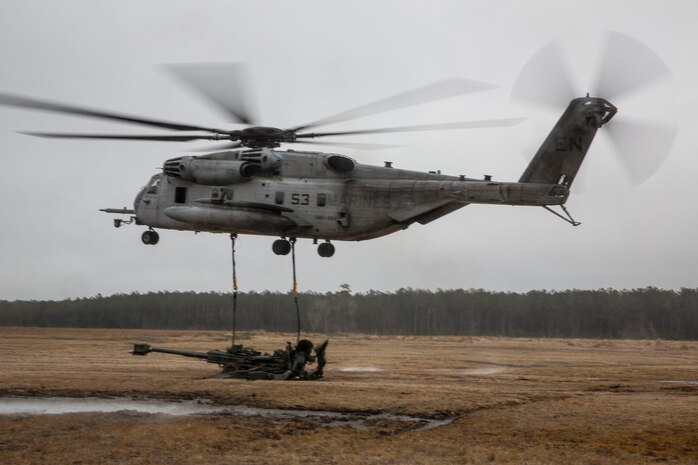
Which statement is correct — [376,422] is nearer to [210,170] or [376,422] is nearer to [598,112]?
[210,170]

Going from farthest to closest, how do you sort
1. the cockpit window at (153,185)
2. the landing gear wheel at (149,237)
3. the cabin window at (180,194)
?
the cockpit window at (153,185)
the landing gear wheel at (149,237)
the cabin window at (180,194)

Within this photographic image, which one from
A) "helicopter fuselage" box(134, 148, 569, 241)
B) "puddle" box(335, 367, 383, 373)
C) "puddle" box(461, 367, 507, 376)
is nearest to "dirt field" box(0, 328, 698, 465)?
"puddle" box(461, 367, 507, 376)

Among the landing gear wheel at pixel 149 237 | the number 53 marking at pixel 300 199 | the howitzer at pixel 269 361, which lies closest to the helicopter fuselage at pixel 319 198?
the number 53 marking at pixel 300 199

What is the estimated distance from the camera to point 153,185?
2583cm

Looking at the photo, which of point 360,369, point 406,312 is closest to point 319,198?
point 360,369

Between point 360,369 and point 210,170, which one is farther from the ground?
point 210,170

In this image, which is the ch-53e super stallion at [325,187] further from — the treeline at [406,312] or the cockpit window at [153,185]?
the treeline at [406,312]

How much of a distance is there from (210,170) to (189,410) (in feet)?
23.1

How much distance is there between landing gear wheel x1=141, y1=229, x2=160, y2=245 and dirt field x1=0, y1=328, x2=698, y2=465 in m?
→ 4.61

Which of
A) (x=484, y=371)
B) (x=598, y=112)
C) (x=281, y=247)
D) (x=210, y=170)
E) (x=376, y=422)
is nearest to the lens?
(x=376, y=422)

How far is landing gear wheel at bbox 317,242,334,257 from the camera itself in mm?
23766

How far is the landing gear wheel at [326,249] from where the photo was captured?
23766 millimetres

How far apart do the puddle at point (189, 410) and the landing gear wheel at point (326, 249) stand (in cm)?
459

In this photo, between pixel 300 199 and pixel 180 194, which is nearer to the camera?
pixel 300 199
